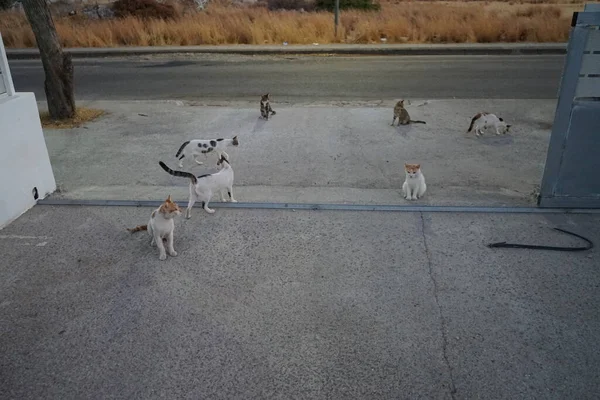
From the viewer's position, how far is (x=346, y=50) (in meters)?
18.7

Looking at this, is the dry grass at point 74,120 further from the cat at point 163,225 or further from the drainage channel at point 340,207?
the cat at point 163,225

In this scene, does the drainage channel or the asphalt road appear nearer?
the drainage channel

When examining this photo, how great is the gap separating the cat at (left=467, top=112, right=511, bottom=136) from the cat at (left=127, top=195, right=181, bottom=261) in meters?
5.60

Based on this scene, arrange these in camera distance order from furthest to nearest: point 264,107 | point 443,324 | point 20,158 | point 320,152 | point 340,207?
point 264,107 → point 320,152 → point 340,207 → point 20,158 → point 443,324

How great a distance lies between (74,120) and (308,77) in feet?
22.3

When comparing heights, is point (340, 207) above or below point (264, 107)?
below

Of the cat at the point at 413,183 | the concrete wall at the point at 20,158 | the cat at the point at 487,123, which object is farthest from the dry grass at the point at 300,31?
the concrete wall at the point at 20,158

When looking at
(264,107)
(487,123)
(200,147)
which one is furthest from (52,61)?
(487,123)

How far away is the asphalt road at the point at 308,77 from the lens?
40.6ft

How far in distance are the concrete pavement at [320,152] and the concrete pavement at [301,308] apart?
0.86 meters

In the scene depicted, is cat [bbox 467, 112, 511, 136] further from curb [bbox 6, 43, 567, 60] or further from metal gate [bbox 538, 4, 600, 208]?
curb [bbox 6, 43, 567, 60]

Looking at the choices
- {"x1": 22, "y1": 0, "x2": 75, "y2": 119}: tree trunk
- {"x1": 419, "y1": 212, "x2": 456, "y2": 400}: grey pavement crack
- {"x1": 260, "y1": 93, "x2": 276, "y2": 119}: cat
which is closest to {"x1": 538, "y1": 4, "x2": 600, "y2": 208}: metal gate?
{"x1": 419, "y1": 212, "x2": 456, "y2": 400}: grey pavement crack

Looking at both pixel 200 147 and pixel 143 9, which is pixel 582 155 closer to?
pixel 200 147

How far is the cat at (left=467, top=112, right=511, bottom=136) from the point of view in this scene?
27.6ft
